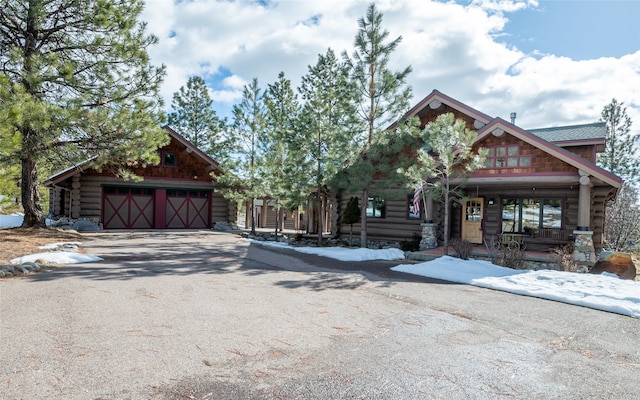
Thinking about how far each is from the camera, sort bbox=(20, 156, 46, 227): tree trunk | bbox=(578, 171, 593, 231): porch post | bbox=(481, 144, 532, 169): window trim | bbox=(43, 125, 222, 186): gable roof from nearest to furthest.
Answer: bbox=(578, 171, 593, 231): porch post, bbox=(481, 144, 532, 169): window trim, bbox=(20, 156, 46, 227): tree trunk, bbox=(43, 125, 222, 186): gable roof

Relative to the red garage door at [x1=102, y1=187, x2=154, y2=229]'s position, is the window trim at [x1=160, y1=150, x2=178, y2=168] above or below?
above

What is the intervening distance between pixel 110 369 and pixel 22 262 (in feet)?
21.2

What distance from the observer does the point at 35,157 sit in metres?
12.9

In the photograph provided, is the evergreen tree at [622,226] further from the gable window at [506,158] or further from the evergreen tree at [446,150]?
the evergreen tree at [446,150]

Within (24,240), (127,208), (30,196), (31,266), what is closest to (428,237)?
(31,266)

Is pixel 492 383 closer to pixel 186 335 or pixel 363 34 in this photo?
pixel 186 335

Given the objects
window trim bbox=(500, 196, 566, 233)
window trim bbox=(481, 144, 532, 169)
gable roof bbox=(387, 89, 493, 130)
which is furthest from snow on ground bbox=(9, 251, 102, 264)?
window trim bbox=(500, 196, 566, 233)

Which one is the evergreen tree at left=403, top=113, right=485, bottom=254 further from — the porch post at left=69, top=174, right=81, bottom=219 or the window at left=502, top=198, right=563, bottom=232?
the porch post at left=69, top=174, right=81, bottom=219

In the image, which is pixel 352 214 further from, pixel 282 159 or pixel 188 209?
pixel 188 209

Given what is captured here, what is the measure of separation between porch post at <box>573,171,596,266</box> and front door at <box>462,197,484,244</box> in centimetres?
410

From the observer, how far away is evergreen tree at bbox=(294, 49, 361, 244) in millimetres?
14727

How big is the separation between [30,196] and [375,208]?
14.0 m

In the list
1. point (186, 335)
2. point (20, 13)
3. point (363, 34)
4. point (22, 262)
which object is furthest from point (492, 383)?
point (20, 13)

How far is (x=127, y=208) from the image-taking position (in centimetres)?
2192
